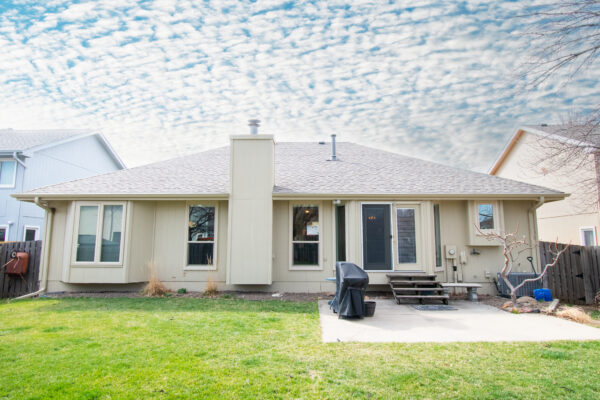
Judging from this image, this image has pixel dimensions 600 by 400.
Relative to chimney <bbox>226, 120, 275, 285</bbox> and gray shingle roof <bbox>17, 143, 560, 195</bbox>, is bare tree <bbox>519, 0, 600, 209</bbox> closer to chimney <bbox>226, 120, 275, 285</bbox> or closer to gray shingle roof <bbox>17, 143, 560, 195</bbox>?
gray shingle roof <bbox>17, 143, 560, 195</bbox>

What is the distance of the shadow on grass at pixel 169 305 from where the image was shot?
7.57 metres

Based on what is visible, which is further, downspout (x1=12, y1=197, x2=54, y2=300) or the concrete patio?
downspout (x1=12, y1=197, x2=54, y2=300)

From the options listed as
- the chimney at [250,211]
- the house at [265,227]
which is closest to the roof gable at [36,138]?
the house at [265,227]

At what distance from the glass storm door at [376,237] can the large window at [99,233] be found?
6700mm

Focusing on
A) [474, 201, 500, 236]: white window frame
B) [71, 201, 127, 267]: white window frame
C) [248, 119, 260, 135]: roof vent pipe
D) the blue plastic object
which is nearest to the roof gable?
[71, 201, 127, 267]: white window frame

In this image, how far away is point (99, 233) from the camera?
32.1 feet

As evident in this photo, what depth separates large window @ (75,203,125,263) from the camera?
9719mm

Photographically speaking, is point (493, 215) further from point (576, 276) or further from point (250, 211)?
point (250, 211)

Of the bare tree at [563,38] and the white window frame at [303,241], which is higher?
the bare tree at [563,38]

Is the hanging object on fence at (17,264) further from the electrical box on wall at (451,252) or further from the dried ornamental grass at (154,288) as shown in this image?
the electrical box on wall at (451,252)

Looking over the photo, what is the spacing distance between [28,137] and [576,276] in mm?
23656

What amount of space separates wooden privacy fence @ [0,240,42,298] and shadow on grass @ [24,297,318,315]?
165cm

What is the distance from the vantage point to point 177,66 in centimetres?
943

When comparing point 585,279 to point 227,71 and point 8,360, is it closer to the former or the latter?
point 227,71
